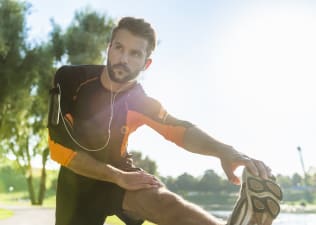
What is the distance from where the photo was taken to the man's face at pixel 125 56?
296cm

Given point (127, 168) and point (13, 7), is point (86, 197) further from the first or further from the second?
point (13, 7)

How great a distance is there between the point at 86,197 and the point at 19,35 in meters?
27.9

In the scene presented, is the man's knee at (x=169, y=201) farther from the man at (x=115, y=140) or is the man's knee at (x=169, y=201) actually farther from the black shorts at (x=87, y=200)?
the black shorts at (x=87, y=200)

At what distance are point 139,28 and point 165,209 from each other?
4.31 ft

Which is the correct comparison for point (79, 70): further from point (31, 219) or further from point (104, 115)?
point (31, 219)

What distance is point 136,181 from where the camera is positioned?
2.50 m

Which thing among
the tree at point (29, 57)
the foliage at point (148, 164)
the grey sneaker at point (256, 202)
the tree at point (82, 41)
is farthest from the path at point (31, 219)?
the foliage at point (148, 164)

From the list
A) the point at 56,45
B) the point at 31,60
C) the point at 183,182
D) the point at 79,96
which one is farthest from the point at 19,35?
the point at 183,182

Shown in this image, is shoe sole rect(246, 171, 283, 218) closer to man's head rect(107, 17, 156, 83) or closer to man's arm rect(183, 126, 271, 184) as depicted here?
man's arm rect(183, 126, 271, 184)

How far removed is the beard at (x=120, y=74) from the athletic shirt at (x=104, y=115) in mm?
147

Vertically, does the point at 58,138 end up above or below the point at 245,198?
above

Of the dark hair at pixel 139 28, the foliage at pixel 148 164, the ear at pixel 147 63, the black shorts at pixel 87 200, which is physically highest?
the dark hair at pixel 139 28

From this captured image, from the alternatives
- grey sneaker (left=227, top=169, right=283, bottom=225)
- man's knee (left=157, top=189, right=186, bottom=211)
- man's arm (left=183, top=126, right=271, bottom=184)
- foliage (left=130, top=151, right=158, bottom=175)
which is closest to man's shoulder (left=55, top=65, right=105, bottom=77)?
man's arm (left=183, top=126, right=271, bottom=184)

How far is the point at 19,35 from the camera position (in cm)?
2862
